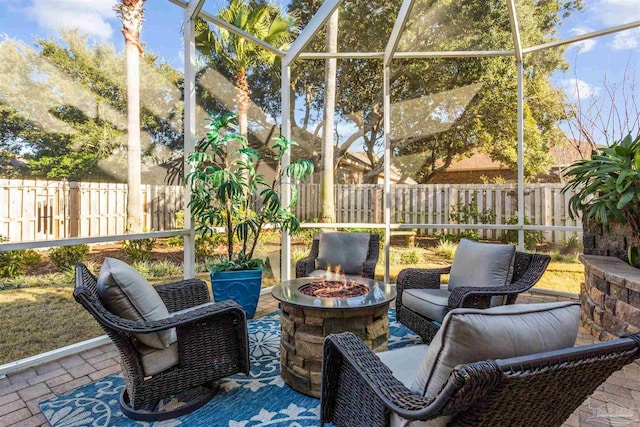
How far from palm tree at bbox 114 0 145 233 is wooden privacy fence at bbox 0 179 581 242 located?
84 mm

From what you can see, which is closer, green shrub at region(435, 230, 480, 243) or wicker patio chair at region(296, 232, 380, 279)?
wicker patio chair at region(296, 232, 380, 279)

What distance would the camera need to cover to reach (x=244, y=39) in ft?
15.0

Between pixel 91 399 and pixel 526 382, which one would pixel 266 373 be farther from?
pixel 526 382

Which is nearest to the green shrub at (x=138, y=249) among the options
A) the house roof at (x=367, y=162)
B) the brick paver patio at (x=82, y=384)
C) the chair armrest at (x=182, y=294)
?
the brick paver patio at (x=82, y=384)

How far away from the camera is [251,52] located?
185 inches

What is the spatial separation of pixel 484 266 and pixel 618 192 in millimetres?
1516

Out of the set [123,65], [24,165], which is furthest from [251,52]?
[24,165]

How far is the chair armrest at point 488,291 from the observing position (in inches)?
102

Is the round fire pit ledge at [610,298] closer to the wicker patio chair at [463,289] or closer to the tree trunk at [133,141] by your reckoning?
the wicker patio chair at [463,289]

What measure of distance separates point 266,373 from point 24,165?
2.65 metres

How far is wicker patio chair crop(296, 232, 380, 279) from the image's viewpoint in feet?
12.4

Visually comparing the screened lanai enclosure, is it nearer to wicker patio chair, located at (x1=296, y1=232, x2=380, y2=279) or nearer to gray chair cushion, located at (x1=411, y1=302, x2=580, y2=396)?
wicker patio chair, located at (x1=296, y1=232, x2=380, y2=279)

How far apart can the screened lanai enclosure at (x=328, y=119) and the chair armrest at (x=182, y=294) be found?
39.8 inches

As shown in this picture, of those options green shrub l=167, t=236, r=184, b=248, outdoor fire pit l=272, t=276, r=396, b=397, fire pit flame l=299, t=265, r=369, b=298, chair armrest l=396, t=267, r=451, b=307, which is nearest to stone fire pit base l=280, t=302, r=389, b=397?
outdoor fire pit l=272, t=276, r=396, b=397
